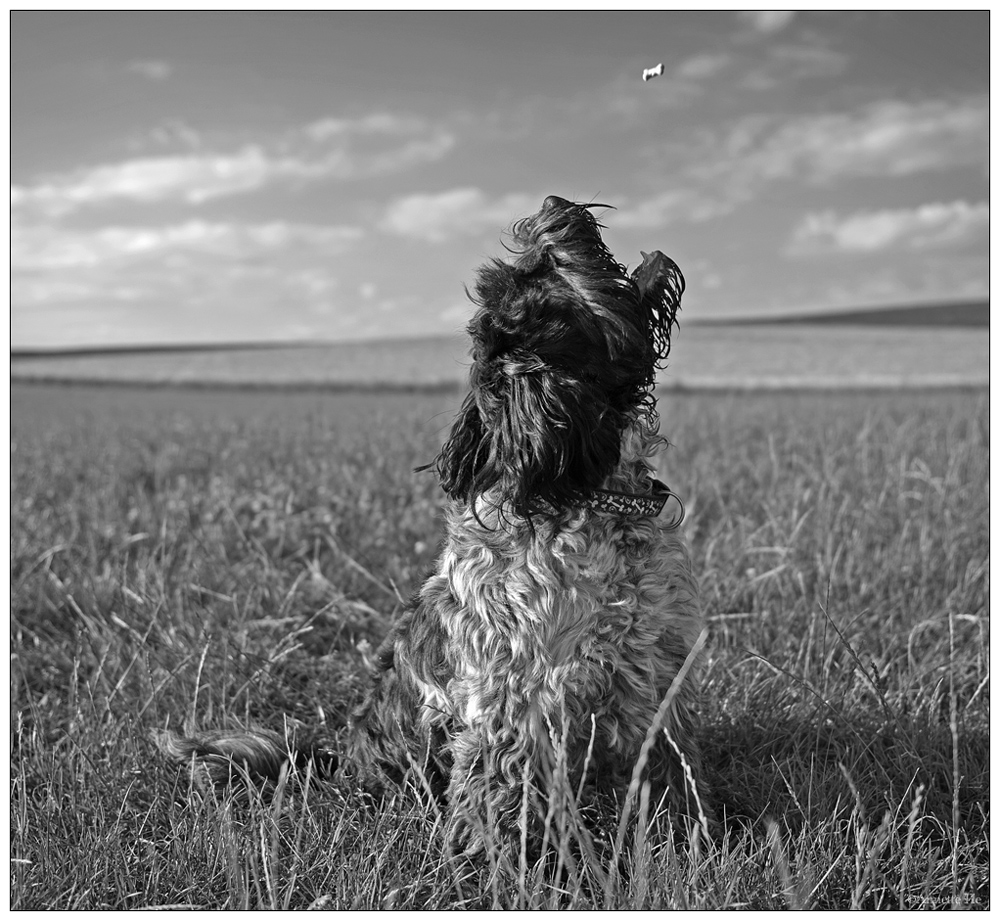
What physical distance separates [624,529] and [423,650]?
92 cm

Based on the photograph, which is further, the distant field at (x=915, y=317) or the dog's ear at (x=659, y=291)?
the distant field at (x=915, y=317)

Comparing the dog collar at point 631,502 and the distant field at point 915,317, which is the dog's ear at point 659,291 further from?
the distant field at point 915,317

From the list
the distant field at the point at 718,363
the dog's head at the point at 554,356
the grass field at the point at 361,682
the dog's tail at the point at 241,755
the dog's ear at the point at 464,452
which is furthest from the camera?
the distant field at the point at 718,363

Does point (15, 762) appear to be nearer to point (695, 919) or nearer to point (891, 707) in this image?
point (695, 919)

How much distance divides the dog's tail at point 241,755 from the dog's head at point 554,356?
165cm

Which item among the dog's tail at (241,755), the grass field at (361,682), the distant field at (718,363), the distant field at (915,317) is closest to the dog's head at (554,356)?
the grass field at (361,682)

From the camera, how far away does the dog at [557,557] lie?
2709mm

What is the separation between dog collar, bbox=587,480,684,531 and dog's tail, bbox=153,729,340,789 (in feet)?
5.52

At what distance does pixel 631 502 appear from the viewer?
9.66 ft

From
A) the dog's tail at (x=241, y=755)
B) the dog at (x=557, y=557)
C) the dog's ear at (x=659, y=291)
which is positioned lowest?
the dog's tail at (x=241, y=755)

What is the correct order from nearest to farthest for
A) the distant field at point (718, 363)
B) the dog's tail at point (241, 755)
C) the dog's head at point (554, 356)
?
the dog's head at point (554, 356), the dog's tail at point (241, 755), the distant field at point (718, 363)

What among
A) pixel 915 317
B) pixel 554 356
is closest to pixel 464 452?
pixel 554 356

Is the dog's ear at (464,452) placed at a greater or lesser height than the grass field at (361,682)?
greater

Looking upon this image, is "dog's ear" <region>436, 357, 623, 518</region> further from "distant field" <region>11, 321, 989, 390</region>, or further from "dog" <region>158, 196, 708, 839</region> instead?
"distant field" <region>11, 321, 989, 390</region>
